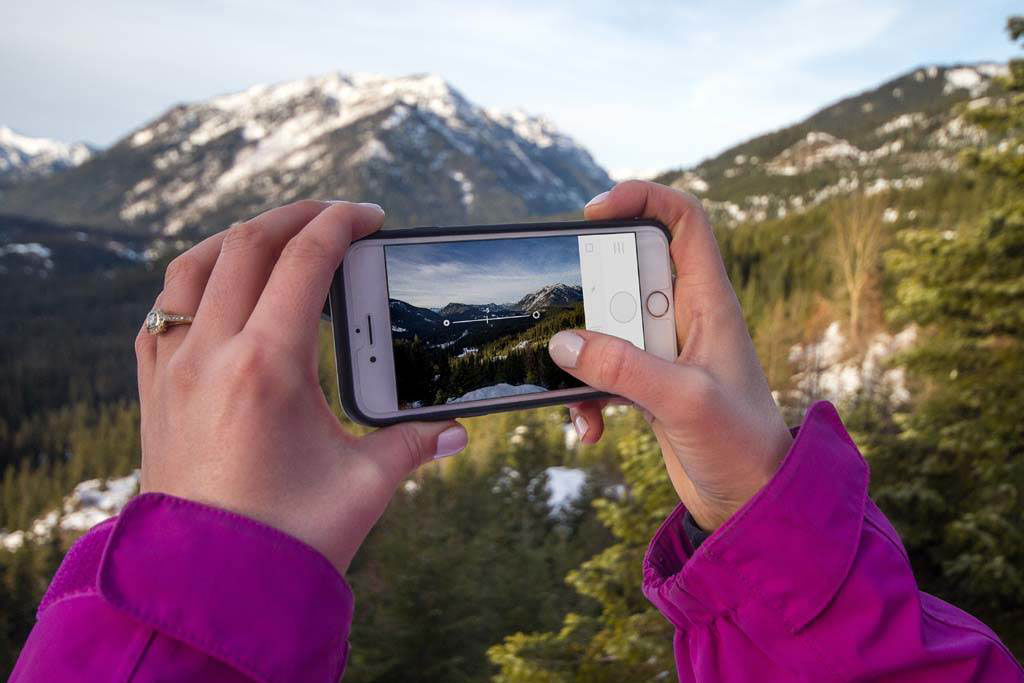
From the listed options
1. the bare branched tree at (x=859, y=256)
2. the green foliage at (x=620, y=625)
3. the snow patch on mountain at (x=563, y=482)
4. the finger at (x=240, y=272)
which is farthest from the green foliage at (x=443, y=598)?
the bare branched tree at (x=859, y=256)

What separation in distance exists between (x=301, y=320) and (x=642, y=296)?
3.43ft

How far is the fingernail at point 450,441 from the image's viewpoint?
1.54 metres

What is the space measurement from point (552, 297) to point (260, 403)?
100 cm

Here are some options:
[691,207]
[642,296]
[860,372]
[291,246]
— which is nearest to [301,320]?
[291,246]

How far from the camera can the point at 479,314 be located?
181cm

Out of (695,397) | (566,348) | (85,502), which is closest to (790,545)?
(695,397)

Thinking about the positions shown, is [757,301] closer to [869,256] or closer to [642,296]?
[869,256]

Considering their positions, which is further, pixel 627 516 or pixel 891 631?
pixel 627 516

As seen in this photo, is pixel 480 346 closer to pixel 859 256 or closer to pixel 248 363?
pixel 248 363

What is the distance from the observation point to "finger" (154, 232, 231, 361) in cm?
124

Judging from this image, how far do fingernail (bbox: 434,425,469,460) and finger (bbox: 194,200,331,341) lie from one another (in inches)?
22.5

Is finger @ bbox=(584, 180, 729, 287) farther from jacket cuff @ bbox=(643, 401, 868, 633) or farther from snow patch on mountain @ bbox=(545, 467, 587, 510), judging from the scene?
snow patch on mountain @ bbox=(545, 467, 587, 510)

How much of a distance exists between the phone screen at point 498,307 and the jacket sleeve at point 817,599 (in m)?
0.68

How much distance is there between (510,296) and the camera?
182 centimetres
